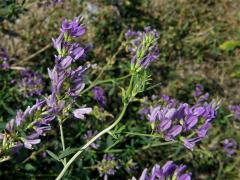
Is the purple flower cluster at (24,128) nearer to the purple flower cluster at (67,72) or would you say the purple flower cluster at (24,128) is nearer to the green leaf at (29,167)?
the purple flower cluster at (67,72)

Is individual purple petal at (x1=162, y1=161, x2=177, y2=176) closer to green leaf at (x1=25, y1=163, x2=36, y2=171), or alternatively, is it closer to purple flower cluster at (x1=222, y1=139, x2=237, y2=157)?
green leaf at (x1=25, y1=163, x2=36, y2=171)

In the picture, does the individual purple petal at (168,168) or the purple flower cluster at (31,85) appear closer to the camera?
the individual purple petal at (168,168)

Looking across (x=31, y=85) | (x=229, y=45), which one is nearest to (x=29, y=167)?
(x=31, y=85)

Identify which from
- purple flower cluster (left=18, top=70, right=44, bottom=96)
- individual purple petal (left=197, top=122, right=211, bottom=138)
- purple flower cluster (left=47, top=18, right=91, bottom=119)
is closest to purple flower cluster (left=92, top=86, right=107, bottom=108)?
purple flower cluster (left=18, top=70, right=44, bottom=96)

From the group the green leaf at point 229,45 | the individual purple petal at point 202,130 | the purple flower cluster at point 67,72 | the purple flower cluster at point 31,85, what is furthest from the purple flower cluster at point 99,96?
the green leaf at point 229,45

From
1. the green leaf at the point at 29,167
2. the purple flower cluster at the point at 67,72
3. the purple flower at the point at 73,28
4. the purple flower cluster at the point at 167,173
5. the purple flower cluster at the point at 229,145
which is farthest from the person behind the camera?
the purple flower cluster at the point at 229,145

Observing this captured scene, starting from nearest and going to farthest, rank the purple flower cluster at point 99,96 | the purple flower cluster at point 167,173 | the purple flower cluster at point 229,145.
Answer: the purple flower cluster at point 167,173 < the purple flower cluster at point 99,96 < the purple flower cluster at point 229,145

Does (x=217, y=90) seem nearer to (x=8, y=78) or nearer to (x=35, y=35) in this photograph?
(x=35, y=35)

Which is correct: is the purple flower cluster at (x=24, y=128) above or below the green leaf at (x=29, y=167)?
→ above
